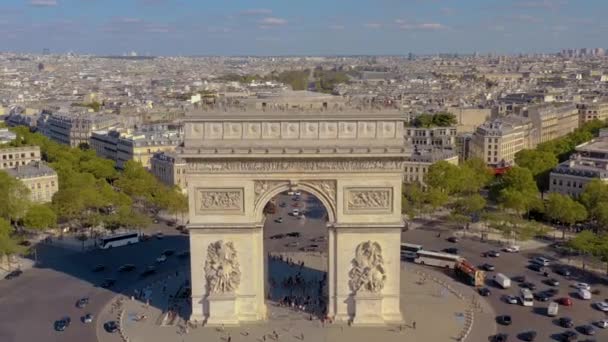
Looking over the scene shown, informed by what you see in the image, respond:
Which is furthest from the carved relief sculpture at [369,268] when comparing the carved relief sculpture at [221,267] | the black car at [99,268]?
the black car at [99,268]

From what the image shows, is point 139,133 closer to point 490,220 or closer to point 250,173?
point 490,220

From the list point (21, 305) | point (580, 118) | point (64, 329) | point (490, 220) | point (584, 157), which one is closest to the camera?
point (64, 329)

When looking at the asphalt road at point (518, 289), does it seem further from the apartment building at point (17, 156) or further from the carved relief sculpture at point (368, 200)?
the apartment building at point (17, 156)

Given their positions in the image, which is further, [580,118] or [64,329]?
[580,118]

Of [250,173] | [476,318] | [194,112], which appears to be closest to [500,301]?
[476,318]

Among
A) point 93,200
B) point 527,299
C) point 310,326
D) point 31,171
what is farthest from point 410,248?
point 31,171

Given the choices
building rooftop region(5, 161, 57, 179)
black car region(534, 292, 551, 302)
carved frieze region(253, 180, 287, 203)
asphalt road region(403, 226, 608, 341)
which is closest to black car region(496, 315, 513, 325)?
asphalt road region(403, 226, 608, 341)

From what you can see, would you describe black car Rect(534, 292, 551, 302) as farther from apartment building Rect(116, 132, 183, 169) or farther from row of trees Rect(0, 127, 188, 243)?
apartment building Rect(116, 132, 183, 169)

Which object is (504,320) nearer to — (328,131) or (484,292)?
(484,292)
